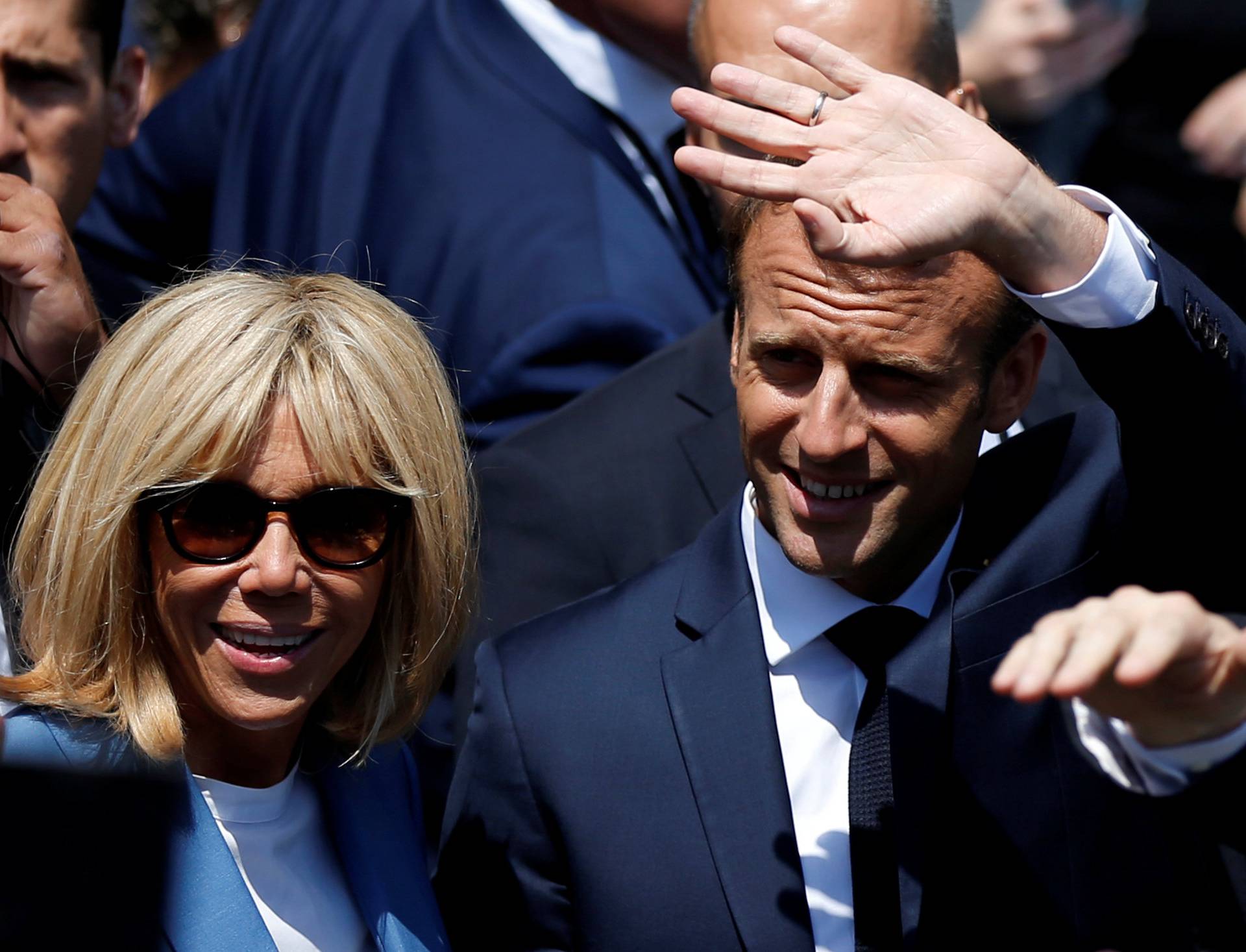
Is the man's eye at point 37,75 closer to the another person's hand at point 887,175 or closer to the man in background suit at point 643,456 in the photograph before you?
the man in background suit at point 643,456

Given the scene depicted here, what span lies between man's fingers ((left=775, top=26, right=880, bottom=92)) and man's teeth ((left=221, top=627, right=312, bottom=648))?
41.6 inches

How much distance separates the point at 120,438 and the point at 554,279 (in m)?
1.36

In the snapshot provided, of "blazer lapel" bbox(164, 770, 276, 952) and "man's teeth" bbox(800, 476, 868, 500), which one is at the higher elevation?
"man's teeth" bbox(800, 476, 868, 500)

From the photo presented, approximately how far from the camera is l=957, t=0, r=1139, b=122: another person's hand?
424 cm

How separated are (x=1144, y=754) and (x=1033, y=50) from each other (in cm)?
289

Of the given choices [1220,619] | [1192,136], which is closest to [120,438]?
[1220,619]

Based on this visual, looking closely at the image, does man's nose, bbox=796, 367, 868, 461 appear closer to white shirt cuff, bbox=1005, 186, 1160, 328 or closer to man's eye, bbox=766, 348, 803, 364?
man's eye, bbox=766, 348, 803, 364

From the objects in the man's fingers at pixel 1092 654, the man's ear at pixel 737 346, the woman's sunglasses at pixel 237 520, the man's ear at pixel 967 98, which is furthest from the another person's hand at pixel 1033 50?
the man's fingers at pixel 1092 654

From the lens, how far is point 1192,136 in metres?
3.83

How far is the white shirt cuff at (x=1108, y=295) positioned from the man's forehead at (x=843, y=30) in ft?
3.18

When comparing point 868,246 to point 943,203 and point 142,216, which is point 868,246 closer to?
point 943,203

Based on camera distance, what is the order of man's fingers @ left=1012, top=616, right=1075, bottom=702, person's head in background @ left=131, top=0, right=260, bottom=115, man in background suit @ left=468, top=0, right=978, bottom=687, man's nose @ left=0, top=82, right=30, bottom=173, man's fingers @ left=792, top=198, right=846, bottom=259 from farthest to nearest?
person's head in background @ left=131, top=0, right=260, bottom=115
man in background suit @ left=468, top=0, right=978, bottom=687
man's nose @ left=0, top=82, right=30, bottom=173
man's fingers @ left=792, top=198, right=846, bottom=259
man's fingers @ left=1012, top=616, right=1075, bottom=702

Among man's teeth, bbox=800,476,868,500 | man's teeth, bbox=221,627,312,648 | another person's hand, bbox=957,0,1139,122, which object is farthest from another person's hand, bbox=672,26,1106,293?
another person's hand, bbox=957,0,1139,122

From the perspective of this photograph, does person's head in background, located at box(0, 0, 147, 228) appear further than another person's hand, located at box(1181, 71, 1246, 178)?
No
